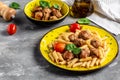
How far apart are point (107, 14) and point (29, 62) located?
1.34ft

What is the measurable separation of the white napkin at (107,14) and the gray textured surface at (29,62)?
16 cm

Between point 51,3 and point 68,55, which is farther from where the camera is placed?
point 51,3

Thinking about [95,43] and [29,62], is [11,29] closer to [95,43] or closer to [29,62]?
[29,62]

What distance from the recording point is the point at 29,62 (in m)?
0.93

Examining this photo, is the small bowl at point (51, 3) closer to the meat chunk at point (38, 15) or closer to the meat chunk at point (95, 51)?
the meat chunk at point (38, 15)

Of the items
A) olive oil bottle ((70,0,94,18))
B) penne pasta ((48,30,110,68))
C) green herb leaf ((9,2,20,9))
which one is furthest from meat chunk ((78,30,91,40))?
green herb leaf ((9,2,20,9))

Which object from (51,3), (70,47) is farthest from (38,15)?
(70,47)

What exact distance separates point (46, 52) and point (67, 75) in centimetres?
11

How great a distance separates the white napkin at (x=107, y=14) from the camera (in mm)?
1107

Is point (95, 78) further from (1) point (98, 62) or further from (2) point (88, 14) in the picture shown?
(2) point (88, 14)

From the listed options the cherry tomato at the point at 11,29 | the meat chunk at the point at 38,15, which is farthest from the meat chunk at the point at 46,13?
the cherry tomato at the point at 11,29

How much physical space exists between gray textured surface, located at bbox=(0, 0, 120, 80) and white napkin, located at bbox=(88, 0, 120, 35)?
165 millimetres

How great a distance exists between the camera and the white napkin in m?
1.11

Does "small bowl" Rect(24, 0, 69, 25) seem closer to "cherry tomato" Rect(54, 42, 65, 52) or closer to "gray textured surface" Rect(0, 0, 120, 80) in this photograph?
"gray textured surface" Rect(0, 0, 120, 80)
